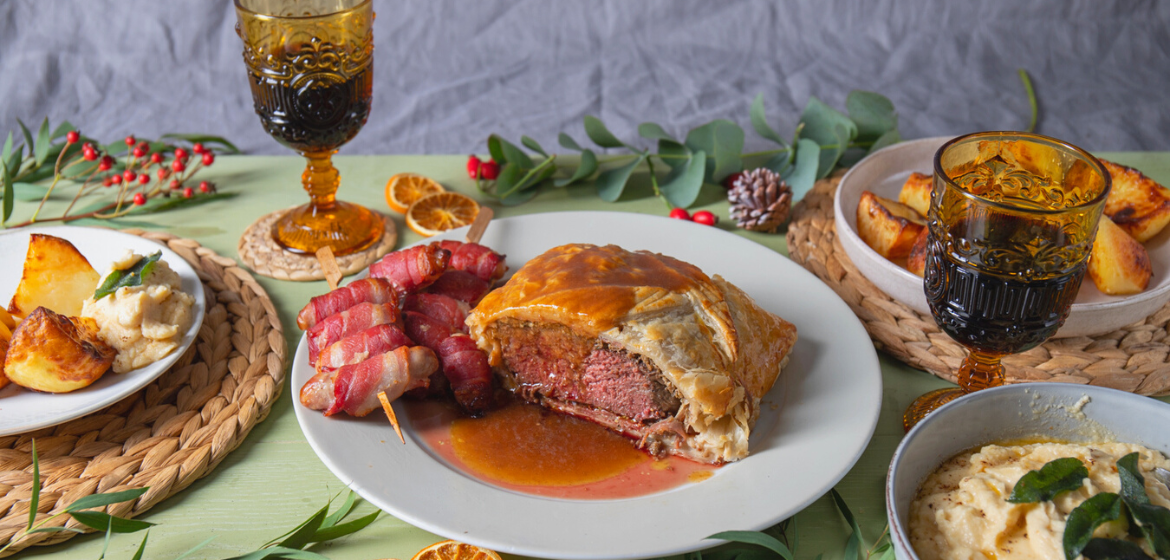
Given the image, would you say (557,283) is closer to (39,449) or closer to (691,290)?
(691,290)

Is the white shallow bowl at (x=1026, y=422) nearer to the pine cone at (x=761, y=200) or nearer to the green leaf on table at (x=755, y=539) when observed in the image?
the green leaf on table at (x=755, y=539)

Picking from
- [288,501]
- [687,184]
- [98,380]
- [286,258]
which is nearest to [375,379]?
[288,501]

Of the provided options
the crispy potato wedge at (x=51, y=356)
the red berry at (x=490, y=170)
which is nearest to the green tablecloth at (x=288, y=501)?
the crispy potato wedge at (x=51, y=356)

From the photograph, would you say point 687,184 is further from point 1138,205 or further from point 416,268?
point 1138,205

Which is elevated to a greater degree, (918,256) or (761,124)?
(918,256)

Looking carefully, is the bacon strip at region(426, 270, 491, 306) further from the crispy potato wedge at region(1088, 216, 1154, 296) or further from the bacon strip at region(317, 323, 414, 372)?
the crispy potato wedge at region(1088, 216, 1154, 296)

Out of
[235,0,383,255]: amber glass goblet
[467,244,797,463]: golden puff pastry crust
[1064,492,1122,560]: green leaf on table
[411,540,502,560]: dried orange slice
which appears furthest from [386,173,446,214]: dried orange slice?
[1064,492,1122,560]: green leaf on table

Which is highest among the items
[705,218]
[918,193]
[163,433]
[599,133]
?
[918,193]
